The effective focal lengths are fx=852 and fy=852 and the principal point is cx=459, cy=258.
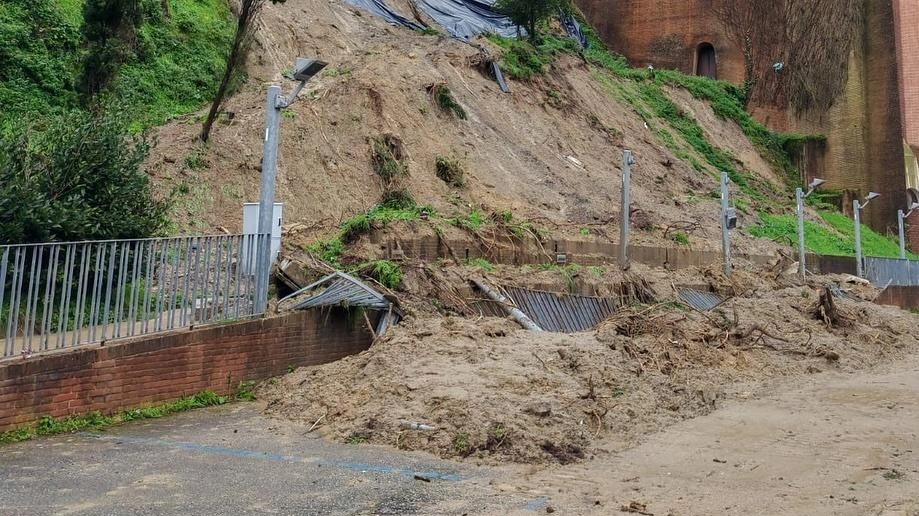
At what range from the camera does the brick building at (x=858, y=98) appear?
34750mm

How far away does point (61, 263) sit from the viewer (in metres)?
8.79

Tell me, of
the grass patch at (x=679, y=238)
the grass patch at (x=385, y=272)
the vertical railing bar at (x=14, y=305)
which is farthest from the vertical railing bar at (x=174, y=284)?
the grass patch at (x=679, y=238)

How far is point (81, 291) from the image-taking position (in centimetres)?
828

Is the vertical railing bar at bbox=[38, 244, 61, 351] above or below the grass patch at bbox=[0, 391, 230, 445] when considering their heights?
above

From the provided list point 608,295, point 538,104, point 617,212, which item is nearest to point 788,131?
point 538,104

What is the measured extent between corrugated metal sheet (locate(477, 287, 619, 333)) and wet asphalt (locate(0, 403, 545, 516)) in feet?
15.6

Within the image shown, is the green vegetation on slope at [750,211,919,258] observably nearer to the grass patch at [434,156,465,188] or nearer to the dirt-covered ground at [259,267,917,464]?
the grass patch at [434,156,465,188]

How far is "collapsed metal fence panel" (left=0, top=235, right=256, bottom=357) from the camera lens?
8.02 meters

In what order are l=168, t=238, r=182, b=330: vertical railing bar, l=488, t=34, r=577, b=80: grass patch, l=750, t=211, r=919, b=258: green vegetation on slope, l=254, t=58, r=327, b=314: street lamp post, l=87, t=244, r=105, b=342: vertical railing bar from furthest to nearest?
l=488, t=34, r=577, b=80: grass patch, l=750, t=211, r=919, b=258: green vegetation on slope, l=254, t=58, r=327, b=314: street lamp post, l=168, t=238, r=182, b=330: vertical railing bar, l=87, t=244, r=105, b=342: vertical railing bar

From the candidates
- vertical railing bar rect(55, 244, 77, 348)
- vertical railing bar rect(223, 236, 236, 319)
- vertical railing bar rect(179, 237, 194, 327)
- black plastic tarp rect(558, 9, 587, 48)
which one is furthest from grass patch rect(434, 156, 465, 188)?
black plastic tarp rect(558, 9, 587, 48)

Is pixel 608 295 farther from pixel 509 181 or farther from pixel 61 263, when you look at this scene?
pixel 61 263

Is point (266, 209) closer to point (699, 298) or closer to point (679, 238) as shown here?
point (699, 298)

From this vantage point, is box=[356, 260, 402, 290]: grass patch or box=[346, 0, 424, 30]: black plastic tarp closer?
Result: box=[356, 260, 402, 290]: grass patch

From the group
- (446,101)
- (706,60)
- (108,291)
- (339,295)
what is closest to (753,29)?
(706,60)
